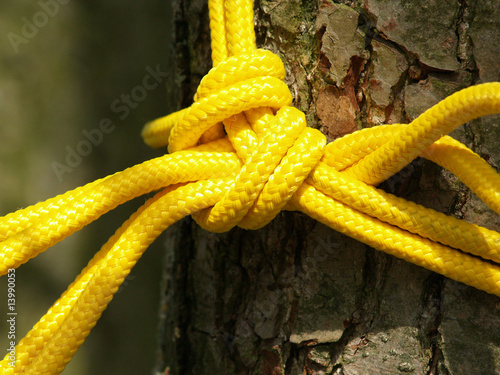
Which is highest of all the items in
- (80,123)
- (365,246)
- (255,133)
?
(80,123)

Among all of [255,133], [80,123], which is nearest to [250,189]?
[255,133]

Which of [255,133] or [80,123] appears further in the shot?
[80,123]

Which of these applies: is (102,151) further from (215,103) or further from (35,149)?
(215,103)

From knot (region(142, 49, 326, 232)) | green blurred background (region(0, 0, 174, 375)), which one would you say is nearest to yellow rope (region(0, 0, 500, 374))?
knot (region(142, 49, 326, 232))

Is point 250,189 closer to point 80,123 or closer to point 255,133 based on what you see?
point 255,133

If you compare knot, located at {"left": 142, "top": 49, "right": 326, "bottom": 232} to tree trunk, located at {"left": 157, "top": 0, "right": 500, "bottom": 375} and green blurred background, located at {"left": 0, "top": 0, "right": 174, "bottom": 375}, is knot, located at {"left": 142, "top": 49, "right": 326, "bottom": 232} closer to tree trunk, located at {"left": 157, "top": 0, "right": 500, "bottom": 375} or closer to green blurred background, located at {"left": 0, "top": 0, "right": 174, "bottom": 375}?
tree trunk, located at {"left": 157, "top": 0, "right": 500, "bottom": 375}

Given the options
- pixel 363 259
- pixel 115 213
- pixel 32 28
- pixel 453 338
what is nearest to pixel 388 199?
pixel 363 259
